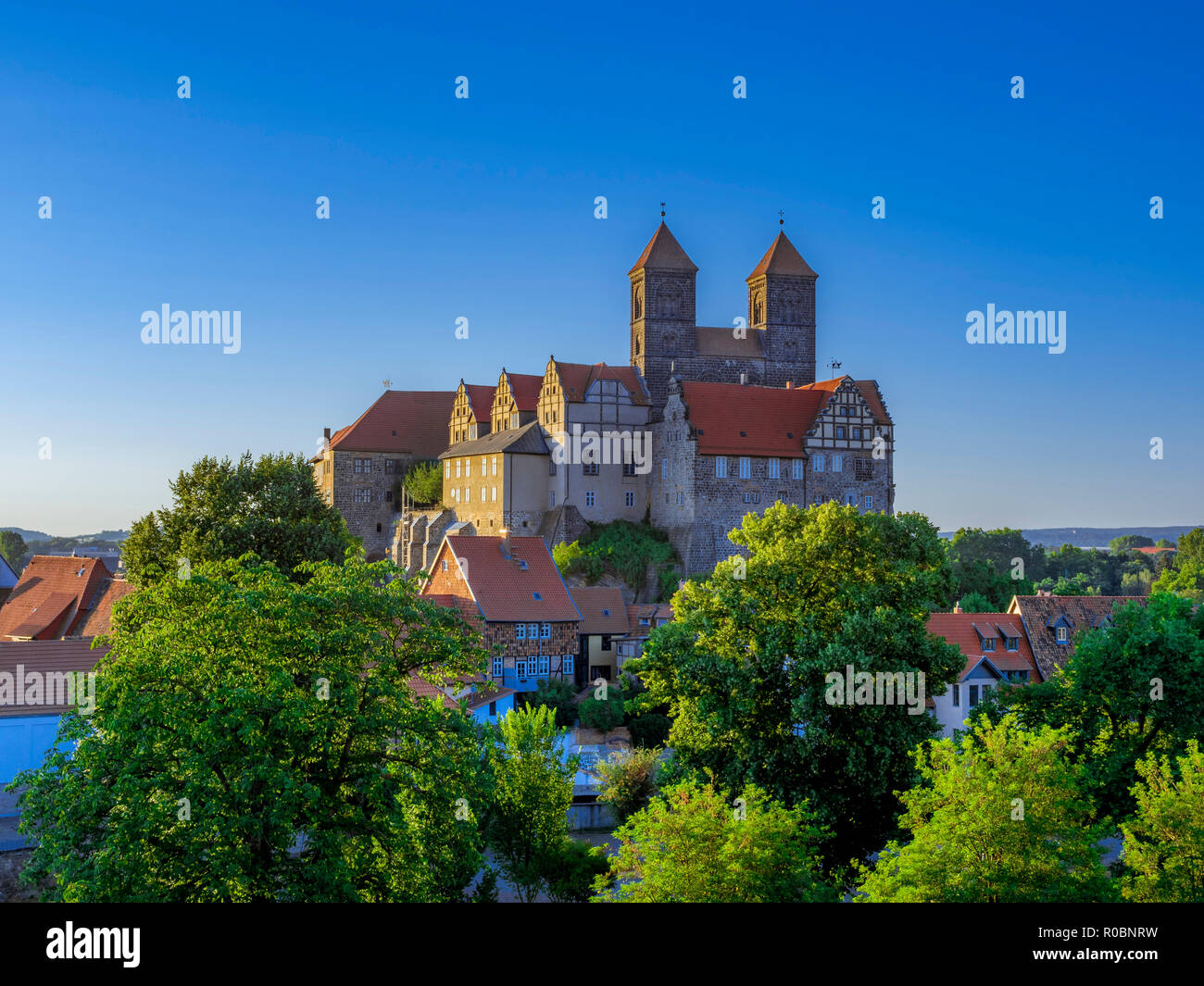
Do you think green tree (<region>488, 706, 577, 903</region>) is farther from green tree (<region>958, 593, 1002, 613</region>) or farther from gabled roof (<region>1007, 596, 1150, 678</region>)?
green tree (<region>958, 593, 1002, 613</region>)

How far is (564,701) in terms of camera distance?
44438mm

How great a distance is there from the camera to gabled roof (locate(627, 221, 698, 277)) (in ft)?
267

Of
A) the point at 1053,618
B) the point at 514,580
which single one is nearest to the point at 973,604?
the point at 1053,618

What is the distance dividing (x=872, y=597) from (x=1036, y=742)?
618 centimetres

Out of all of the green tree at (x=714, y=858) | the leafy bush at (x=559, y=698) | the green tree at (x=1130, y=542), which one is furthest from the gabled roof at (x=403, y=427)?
the green tree at (x=1130, y=542)

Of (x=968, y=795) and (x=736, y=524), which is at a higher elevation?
(x=736, y=524)

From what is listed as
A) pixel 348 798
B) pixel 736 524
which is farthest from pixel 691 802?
pixel 736 524

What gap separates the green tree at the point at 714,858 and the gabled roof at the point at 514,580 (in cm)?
2712

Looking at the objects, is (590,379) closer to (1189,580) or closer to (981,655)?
(981,655)

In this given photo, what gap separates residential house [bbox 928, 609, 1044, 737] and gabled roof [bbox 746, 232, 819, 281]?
41569mm

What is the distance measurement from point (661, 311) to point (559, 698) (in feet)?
137

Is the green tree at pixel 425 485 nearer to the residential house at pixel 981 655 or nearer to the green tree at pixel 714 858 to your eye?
the residential house at pixel 981 655

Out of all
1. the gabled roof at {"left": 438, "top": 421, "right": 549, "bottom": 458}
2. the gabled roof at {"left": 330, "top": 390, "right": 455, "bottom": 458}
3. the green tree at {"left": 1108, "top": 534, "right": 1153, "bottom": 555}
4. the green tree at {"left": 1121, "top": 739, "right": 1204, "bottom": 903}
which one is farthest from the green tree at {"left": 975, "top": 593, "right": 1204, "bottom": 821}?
the green tree at {"left": 1108, "top": 534, "right": 1153, "bottom": 555}
